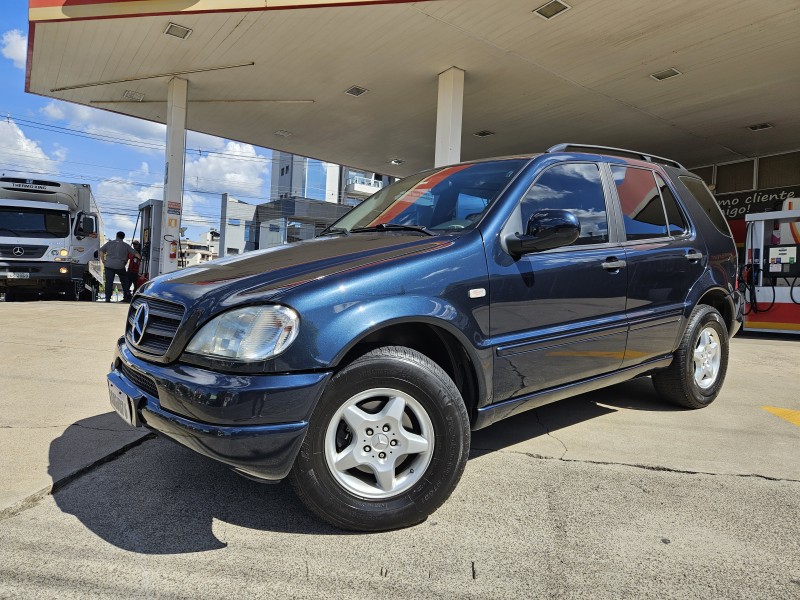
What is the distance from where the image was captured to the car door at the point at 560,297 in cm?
278

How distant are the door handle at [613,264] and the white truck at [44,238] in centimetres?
1389

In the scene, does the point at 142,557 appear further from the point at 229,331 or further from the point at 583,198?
the point at 583,198

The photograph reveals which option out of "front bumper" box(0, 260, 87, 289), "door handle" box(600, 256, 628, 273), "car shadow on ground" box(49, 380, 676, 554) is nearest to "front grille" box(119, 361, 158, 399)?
"car shadow on ground" box(49, 380, 676, 554)

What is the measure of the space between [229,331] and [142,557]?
36.3 inches

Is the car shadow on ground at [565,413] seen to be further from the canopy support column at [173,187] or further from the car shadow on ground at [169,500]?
the canopy support column at [173,187]

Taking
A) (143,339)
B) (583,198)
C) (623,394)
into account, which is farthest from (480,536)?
(623,394)

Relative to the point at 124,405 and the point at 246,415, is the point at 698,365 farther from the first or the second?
the point at 124,405

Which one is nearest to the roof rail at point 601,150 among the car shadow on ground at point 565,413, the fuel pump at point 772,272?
the car shadow on ground at point 565,413

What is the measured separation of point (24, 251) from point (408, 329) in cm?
1378

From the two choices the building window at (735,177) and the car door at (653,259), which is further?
the building window at (735,177)

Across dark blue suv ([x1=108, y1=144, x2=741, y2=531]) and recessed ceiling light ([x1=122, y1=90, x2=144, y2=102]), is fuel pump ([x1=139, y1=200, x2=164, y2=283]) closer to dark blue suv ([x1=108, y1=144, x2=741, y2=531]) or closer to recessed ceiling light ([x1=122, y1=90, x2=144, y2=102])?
recessed ceiling light ([x1=122, y1=90, x2=144, y2=102])

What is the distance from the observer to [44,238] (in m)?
13.4

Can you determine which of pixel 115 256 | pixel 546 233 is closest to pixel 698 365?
pixel 546 233

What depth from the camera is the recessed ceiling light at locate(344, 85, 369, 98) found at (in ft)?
41.3
